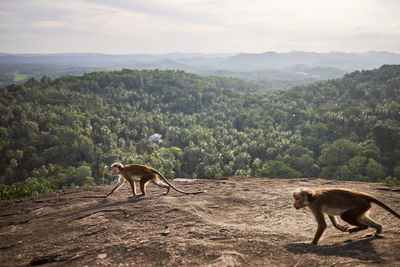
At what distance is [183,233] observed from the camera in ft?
24.7

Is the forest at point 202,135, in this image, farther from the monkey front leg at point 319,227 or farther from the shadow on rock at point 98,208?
the monkey front leg at point 319,227

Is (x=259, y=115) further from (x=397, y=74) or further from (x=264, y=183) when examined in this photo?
(x=264, y=183)

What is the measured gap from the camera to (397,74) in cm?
11931

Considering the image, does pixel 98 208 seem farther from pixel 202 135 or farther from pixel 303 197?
pixel 202 135

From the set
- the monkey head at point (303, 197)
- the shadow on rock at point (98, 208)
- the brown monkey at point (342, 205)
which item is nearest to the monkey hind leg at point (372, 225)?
the brown monkey at point (342, 205)

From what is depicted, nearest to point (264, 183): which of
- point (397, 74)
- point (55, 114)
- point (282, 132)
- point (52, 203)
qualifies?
point (52, 203)

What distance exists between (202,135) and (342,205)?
8736cm

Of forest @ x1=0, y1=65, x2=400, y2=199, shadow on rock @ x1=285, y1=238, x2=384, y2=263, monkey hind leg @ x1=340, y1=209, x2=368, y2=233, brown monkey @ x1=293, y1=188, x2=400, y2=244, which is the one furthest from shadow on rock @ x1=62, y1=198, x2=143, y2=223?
forest @ x1=0, y1=65, x2=400, y2=199

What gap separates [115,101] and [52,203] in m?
132

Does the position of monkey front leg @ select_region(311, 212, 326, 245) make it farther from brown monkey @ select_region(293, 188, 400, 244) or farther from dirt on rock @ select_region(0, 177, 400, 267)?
dirt on rock @ select_region(0, 177, 400, 267)

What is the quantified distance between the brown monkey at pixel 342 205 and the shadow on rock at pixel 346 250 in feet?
1.01

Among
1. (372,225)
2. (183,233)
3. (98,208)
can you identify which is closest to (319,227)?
(372,225)

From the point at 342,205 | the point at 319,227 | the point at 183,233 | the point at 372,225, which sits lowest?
the point at 183,233

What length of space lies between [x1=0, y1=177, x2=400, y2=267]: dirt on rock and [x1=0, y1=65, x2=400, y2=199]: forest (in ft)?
30.9
